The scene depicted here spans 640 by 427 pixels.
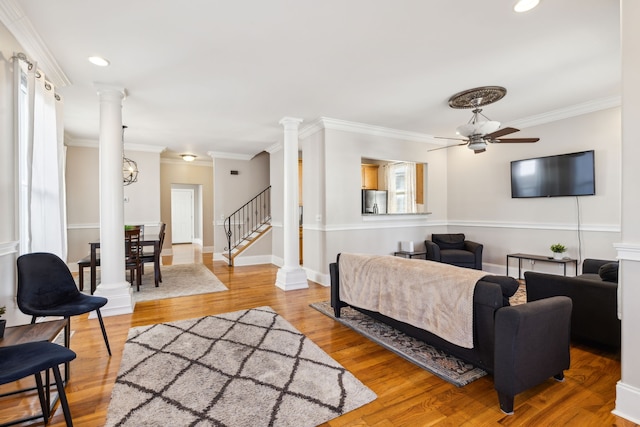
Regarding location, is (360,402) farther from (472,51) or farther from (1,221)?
(472,51)

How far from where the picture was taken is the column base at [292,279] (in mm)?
4930

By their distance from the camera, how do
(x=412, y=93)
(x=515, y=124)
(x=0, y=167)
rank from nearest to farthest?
1. (x=0, y=167)
2. (x=412, y=93)
3. (x=515, y=124)

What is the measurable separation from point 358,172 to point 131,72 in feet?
11.7

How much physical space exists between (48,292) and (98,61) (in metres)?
2.27

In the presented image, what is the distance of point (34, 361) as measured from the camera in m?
1.52

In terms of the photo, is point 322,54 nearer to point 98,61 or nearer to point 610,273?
point 98,61

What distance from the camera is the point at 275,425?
178 centimetres

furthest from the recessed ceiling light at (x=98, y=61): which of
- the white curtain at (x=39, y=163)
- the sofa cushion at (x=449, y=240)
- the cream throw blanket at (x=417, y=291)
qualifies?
the sofa cushion at (x=449, y=240)

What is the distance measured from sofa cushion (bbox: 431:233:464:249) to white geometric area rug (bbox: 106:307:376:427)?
152 inches

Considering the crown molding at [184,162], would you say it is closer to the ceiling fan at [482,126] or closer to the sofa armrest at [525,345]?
the ceiling fan at [482,126]

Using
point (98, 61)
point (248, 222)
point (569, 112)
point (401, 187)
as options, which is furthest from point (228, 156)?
point (569, 112)

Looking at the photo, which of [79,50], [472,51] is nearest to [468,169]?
[472,51]

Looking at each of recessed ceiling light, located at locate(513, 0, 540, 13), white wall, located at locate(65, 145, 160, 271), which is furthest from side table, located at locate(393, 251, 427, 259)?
white wall, located at locate(65, 145, 160, 271)

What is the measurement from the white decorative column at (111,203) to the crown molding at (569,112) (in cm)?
607
